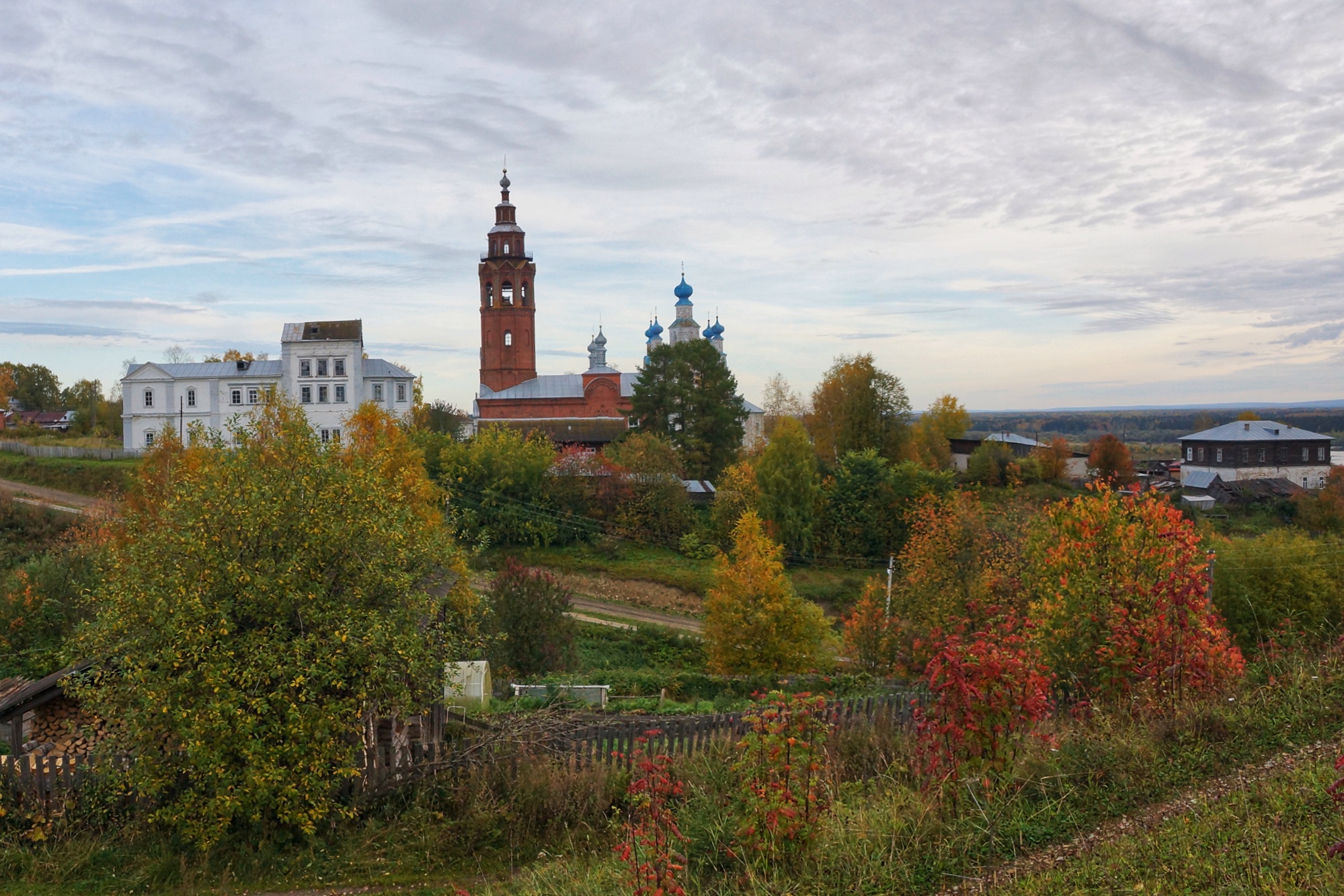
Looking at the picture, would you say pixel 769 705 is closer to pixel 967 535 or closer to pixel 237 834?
pixel 237 834

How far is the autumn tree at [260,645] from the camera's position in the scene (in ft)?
29.0

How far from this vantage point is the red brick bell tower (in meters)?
67.5

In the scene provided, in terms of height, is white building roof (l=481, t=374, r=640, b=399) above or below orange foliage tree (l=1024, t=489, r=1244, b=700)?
above

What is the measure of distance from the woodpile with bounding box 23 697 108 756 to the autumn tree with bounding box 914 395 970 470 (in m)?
45.1

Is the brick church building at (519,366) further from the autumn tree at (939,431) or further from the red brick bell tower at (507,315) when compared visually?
the autumn tree at (939,431)

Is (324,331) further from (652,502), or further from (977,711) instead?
(977,711)

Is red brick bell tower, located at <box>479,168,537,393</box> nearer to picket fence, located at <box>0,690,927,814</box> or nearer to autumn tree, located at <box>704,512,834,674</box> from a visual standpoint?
autumn tree, located at <box>704,512,834,674</box>

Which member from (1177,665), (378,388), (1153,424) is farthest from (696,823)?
(1153,424)

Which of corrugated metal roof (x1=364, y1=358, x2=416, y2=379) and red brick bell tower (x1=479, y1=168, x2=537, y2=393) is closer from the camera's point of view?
corrugated metal roof (x1=364, y1=358, x2=416, y2=379)

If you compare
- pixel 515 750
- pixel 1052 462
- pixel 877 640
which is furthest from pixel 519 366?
pixel 515 750

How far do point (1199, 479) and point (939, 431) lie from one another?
16.2 metres

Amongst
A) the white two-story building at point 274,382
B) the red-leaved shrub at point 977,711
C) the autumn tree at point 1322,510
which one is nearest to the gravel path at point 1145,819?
the red-leaved shrub at point 977,711

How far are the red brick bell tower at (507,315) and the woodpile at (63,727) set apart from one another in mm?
55609

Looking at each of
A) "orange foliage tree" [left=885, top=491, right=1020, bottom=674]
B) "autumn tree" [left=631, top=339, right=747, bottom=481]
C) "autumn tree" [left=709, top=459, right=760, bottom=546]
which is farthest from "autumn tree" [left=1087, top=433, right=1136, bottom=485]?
"orange foliage tree" [left=885, top=491, right=1020, bottom=674]
